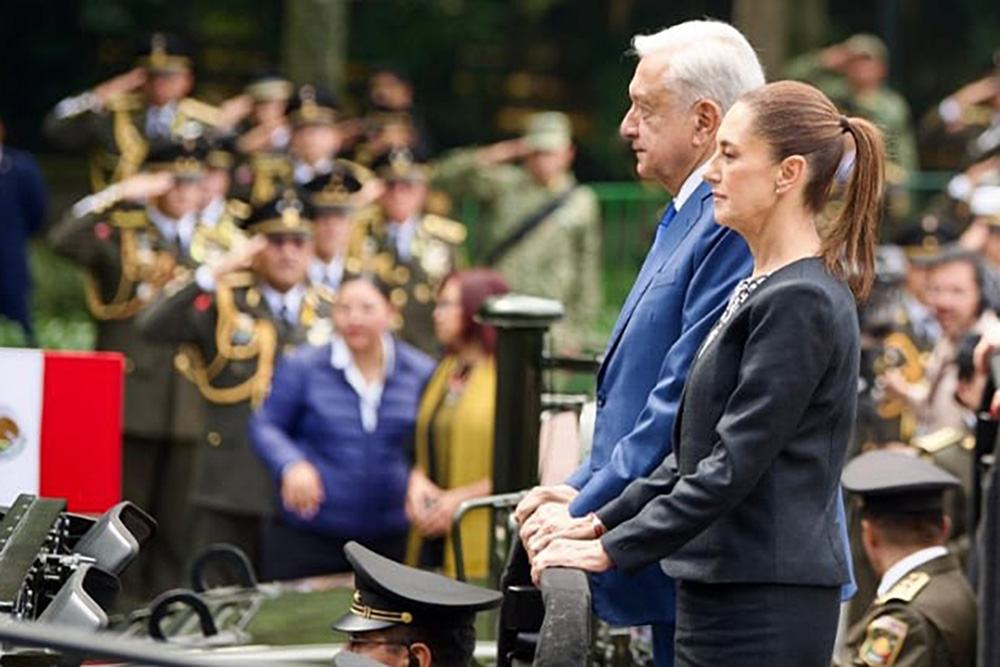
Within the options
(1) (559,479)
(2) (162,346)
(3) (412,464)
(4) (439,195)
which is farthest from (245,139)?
(1) (559,479)

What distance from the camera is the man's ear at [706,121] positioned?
17.5 ft

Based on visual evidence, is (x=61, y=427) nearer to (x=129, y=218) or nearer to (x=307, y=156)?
(x=129, y=218)

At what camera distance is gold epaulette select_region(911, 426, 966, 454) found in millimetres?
8500

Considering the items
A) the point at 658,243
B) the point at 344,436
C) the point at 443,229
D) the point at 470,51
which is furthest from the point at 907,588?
the point at 470,51

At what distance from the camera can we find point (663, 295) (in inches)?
211

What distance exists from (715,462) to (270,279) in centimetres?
635

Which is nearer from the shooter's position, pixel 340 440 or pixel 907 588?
pixel 907 588

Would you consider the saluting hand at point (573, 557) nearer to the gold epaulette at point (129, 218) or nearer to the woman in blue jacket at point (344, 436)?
the woman in blue jacket at point (344, 436)

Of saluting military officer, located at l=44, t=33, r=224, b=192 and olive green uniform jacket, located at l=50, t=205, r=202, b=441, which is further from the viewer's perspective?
saluting military officer, located at l=44, t=33, r=224, b=192

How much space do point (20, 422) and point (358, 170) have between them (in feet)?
23.8

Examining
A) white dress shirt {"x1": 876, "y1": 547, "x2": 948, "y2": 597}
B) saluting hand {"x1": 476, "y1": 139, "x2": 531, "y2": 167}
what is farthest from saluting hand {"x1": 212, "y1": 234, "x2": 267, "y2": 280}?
white dress shirt {"x1": 876, "y1": 547, "x2": 948, "y2": 597}

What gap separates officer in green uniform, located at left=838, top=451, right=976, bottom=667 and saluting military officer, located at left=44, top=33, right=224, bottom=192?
7.86m

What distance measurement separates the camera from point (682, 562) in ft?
16.4

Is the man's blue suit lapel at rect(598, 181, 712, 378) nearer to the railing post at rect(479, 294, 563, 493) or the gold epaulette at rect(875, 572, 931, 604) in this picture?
the gold epaulette at rect(875, 572, 931, 604)
